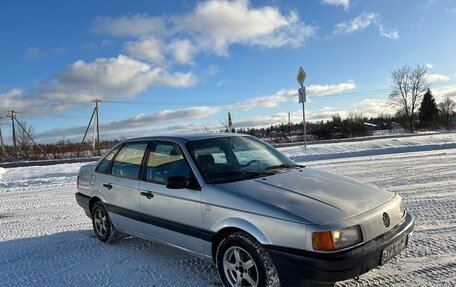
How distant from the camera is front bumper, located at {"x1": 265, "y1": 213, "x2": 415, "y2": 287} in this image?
2883mm

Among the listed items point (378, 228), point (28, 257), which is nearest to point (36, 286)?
point (28, 257)

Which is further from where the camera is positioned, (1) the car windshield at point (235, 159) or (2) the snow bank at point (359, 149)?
(2) the snow bank at point (359, 149)

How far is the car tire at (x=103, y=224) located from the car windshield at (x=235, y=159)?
196cm

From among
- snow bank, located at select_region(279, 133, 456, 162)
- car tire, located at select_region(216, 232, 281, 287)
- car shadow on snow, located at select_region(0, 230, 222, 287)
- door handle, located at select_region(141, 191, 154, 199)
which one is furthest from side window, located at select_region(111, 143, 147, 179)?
snow bank, located at select_region(279, 133, 456, 162)

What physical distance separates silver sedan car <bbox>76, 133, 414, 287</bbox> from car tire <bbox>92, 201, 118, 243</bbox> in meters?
0.13

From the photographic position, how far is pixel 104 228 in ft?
17.8

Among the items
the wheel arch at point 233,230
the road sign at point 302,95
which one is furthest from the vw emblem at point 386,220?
the road sign at point 302,95

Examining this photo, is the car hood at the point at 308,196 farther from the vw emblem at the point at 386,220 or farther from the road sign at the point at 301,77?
the road sign at the point at 301,77

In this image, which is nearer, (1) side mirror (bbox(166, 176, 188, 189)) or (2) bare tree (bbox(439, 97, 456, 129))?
(1) side mirror (bbox(166, 176, 188, 189))

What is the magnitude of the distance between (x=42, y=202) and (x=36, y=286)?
18.0 ft

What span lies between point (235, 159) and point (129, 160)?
63.1 inches

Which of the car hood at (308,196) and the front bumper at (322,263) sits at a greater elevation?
the car hood at (308,196)

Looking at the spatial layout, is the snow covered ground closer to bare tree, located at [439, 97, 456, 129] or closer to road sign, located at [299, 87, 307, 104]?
road sign, located at [299, 87, 307, 104]

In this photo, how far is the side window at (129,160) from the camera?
4816mm
